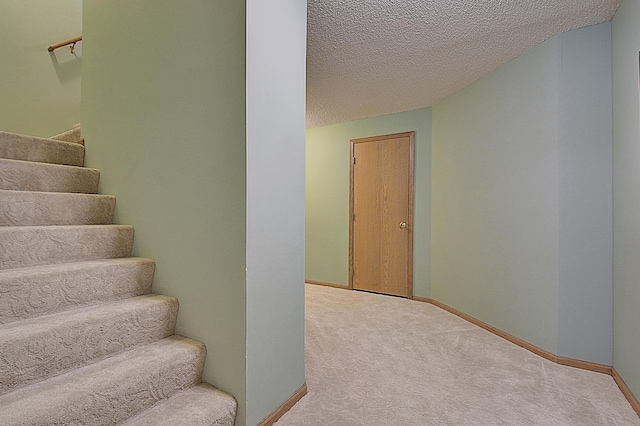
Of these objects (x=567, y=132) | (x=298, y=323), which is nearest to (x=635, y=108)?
(x=567, y=132)

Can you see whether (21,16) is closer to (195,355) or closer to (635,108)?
(195,355)

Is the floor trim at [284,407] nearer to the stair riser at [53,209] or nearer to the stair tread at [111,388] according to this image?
the stair tread at [111,388]

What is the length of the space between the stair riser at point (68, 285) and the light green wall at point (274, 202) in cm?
68

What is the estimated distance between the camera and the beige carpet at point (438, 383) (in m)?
1.68

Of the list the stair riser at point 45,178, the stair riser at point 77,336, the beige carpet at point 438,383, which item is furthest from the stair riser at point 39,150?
the beige carpet at point 438,383

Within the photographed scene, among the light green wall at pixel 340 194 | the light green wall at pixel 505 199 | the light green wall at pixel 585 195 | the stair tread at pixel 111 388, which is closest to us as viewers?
the stair tread at pixel 111 388

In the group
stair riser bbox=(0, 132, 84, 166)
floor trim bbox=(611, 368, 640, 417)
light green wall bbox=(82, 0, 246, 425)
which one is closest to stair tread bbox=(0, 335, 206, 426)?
light green wall bbox=(82, 0, 246, 425)

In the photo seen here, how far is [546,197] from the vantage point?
241 centimetres

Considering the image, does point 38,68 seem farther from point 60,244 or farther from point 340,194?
point 340,194

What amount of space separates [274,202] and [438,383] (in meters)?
1.49

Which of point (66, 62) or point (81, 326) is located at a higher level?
point (66, 62)

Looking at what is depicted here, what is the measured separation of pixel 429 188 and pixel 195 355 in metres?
3.30

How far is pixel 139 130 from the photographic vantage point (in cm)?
187

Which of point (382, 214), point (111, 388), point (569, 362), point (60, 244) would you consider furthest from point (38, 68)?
point (569, 362)
